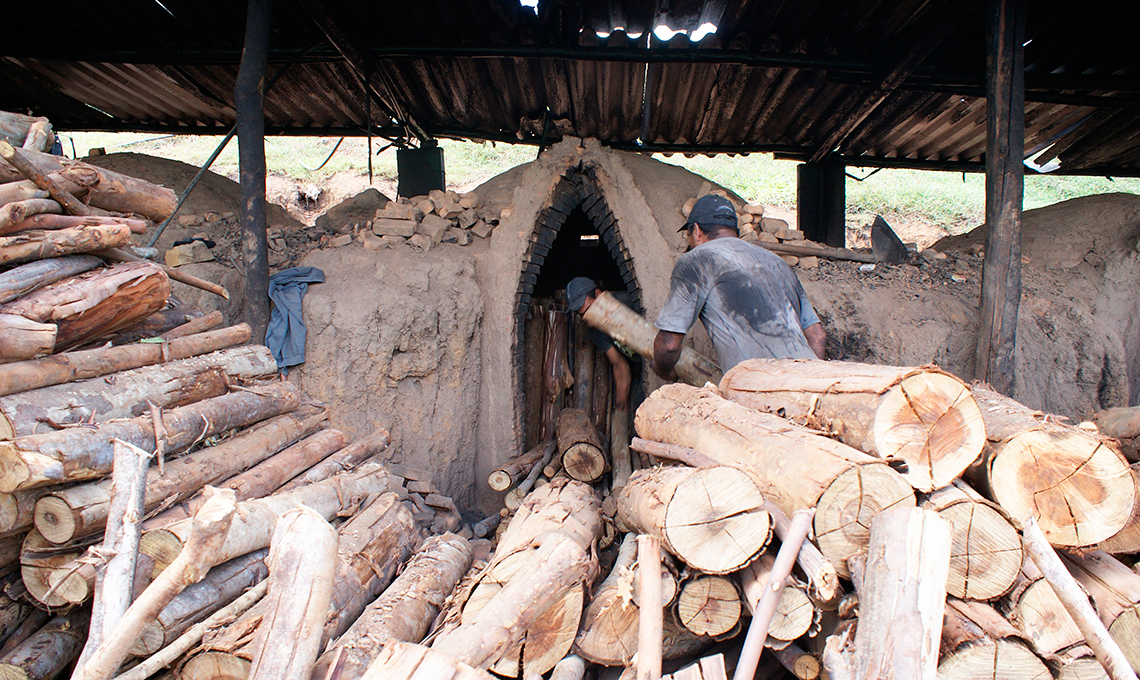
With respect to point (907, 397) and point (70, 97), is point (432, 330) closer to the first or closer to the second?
point (907, 397)

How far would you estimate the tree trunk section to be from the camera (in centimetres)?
157

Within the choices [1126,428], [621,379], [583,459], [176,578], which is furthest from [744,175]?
[176,578]

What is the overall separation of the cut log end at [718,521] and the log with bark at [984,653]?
1.86 ft

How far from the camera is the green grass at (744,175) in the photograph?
47.1ft

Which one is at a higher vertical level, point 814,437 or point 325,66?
point 325,66

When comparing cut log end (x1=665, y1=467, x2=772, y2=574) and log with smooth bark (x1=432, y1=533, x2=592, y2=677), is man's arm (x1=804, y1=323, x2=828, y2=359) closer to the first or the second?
cut log end (x1=665, y1=467, x2=772, y2=574)

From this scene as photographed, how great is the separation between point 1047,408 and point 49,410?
6997 mm

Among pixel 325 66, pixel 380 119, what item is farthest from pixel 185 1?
pixel 380 119

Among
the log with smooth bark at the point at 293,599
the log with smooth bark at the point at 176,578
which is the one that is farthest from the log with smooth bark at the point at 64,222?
the log with smooth bark at the point at 293,599

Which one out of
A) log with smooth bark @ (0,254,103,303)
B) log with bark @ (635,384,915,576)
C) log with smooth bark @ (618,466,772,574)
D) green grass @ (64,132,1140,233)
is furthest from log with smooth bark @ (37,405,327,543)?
green grass @ (64,132,1140,233)

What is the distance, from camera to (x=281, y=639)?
171 centimetres

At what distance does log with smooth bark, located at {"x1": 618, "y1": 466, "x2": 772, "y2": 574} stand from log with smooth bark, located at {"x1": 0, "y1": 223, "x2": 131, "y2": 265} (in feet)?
9.16

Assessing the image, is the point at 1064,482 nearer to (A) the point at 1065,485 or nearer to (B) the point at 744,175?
(A) the point at 1065,485

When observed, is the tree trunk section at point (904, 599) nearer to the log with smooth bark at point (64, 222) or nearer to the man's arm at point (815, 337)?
the man's arm at point (815, 337)
